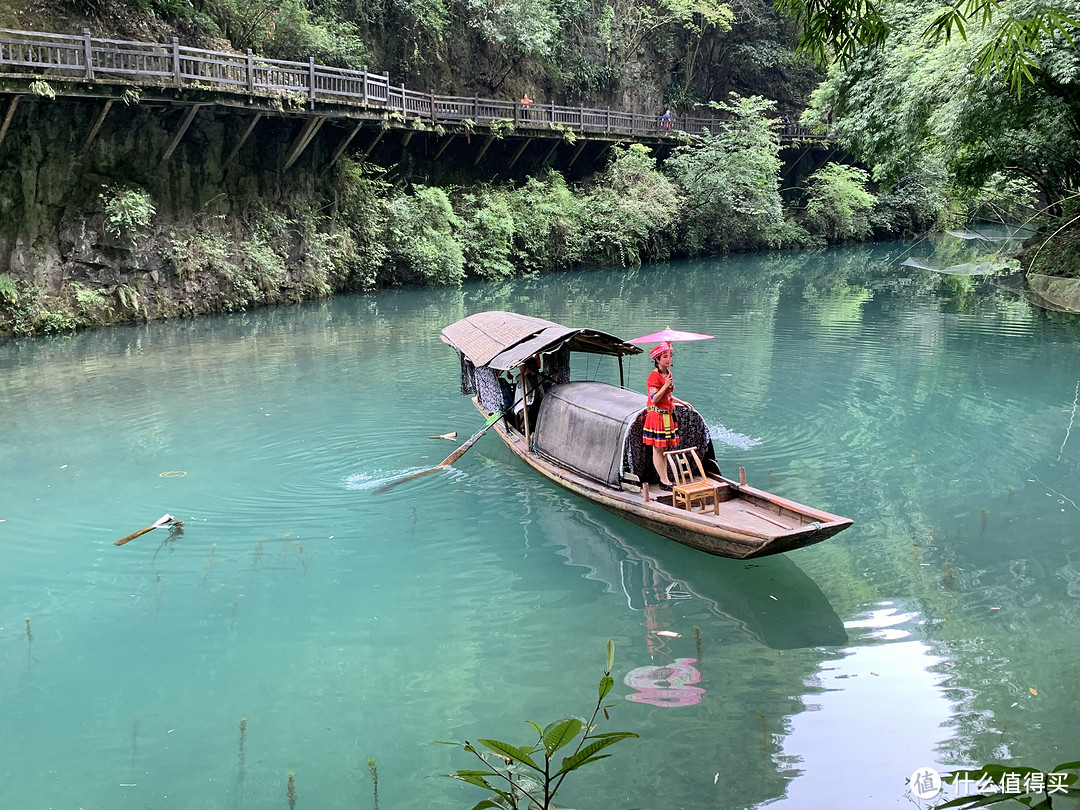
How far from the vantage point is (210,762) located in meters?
5.17

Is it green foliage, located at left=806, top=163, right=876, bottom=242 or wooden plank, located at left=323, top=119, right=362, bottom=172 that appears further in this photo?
green foliage, located at left=806, top=163, right=876, bottom=242

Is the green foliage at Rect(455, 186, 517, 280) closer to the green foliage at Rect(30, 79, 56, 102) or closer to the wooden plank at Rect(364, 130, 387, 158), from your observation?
the wooden plank at Rect(364, 130, 387, 158)

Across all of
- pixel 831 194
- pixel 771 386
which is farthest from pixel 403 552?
pixel 831 194

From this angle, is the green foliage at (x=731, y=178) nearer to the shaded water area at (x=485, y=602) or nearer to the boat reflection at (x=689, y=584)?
the shaded water area at (x=485, y=602)

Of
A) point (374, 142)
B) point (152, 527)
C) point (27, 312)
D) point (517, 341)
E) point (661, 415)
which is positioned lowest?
point (152, 527)

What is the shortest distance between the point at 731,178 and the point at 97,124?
981 inches

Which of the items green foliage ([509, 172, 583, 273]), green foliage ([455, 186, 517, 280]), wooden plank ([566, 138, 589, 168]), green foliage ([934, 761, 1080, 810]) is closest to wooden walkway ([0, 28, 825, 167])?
green foliage ([509, 172, 583, 273])

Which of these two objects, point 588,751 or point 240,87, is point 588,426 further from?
point 240,87

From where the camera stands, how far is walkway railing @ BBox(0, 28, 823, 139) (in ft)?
54.9

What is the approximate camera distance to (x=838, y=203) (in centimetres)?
4100

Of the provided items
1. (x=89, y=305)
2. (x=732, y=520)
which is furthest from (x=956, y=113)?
(x=89, y=305)

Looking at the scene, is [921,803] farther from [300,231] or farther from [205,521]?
[300,231]

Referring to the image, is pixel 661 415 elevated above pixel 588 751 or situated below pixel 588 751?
below

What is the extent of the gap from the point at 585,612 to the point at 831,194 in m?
38.3
